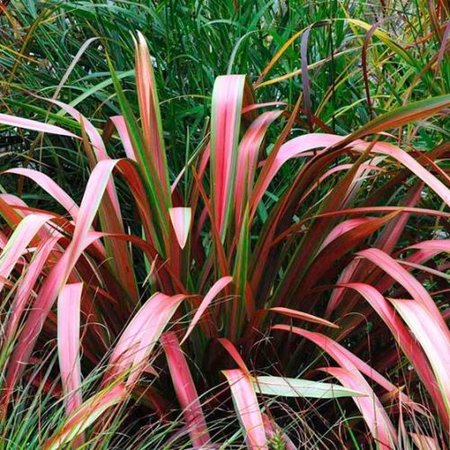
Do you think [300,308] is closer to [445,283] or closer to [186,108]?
[445,283]

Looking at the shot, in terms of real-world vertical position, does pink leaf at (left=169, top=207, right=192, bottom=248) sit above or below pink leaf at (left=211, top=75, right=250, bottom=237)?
below

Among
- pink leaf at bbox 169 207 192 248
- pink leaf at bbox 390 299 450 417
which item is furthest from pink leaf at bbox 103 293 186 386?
pink leaf at bbox 390 299 450 417

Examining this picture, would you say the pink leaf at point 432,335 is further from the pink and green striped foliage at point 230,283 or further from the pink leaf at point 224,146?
Answer: the pink leaf at point 224,146

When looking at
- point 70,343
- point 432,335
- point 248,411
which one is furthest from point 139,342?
point 432,335

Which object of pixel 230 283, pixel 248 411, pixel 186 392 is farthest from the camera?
pixel 230 283

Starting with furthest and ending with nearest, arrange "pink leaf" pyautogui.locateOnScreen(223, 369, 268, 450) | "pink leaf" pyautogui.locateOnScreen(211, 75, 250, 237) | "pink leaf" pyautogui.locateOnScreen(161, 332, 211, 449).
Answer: "pink leaf" pyautogui.locateOnScreen(211, 75, 250, 237)
"pink leaf" pyautogui.locateOnScreen(161, 332, 211, 449)
"pink leaf" pyautogui.locateOnScreen(223, 369, 268, 450)

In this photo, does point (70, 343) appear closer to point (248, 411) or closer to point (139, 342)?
point (139, 342)

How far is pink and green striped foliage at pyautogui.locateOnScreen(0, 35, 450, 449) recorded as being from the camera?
189 centimetres

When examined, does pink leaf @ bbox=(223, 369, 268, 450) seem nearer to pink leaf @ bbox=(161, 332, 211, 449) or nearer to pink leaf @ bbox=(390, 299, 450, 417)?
pink leaf @ bbox=(161, 332, 211, 449)

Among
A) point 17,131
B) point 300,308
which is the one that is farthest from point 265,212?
point 17,131

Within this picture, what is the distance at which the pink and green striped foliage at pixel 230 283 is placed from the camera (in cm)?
189

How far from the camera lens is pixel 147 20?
300 centimetres

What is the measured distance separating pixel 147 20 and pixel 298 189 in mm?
1061

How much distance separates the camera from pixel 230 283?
2076 millimetres
